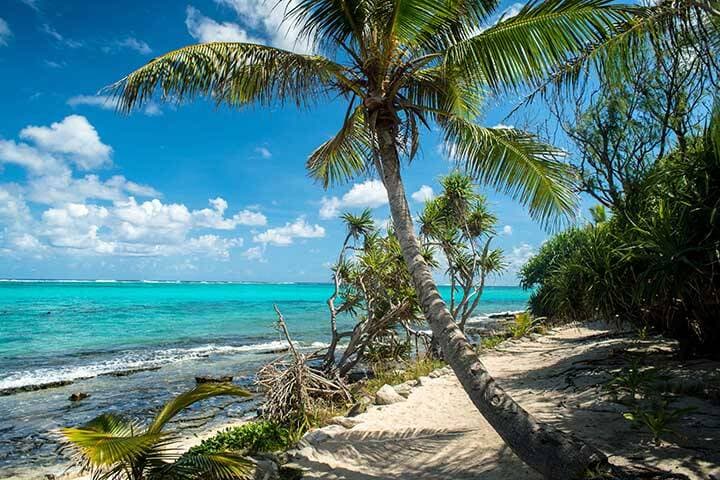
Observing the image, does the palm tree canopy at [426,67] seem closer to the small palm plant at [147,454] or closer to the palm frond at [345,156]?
the palm frond at [345,156]

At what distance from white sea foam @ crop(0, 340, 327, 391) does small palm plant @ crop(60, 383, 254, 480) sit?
1132 centimetres

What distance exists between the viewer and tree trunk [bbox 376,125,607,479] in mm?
3627

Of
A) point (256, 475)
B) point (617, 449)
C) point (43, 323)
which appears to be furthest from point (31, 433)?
point (43, 323)

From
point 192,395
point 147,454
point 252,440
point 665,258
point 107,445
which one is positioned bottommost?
point 252,440

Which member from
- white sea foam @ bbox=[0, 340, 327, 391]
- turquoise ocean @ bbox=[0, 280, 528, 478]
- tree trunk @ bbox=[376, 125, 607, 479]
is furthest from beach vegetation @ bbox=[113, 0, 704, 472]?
white sea foam @ bbox=[0, 340, 327, 391]

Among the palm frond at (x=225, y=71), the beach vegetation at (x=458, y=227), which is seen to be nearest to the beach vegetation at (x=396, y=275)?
the beach vegetation at (x=458, y=227)

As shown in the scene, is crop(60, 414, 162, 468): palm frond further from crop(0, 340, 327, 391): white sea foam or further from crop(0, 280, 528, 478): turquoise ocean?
crop(0, 340, 327, 391): white sea foam

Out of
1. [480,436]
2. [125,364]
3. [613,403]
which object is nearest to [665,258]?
[613,403]

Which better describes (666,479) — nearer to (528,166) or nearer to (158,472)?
(528,166)

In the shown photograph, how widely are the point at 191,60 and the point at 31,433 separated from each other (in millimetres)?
8178

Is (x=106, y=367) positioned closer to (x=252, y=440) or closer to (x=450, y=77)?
A: (x=252, y=440)

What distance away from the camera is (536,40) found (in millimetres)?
4789

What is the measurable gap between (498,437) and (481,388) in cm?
163

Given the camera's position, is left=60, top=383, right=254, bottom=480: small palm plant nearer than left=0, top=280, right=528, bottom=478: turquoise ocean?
Yes
